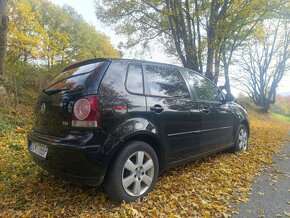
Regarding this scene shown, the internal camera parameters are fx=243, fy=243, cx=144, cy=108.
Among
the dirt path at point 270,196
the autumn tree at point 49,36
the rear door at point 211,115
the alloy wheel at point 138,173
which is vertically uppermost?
the autumn tree at point 49,36

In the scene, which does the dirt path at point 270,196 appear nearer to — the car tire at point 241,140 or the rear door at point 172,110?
the car tire at point 241,140

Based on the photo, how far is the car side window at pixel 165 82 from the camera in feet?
11.1

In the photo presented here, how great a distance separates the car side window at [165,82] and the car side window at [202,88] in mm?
287

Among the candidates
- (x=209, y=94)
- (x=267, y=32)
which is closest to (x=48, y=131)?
(x=209, y=94)

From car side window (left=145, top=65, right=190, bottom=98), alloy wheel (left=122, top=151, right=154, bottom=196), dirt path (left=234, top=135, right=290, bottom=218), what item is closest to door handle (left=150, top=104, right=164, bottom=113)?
car side window (left=145, top=65, right=190, bottom=98)

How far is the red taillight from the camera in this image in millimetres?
2625

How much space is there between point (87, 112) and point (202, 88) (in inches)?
98.9

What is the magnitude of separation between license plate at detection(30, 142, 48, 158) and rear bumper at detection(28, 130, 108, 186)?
0.49 feet

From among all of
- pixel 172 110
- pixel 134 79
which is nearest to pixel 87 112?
pixel 134 79

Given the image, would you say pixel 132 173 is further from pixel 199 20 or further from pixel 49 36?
pixel 49 36

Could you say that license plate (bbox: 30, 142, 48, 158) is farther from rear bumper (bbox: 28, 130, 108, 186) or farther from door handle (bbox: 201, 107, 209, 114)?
door handle (bbox: 201, 107, 209, 114)

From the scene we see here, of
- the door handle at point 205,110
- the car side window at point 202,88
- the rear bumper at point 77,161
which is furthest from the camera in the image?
the car side window at point 202,88

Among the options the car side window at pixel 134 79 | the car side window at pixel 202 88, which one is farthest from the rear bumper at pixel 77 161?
the car side window at pixel 202 88

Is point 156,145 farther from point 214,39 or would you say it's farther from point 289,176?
point 214,39
